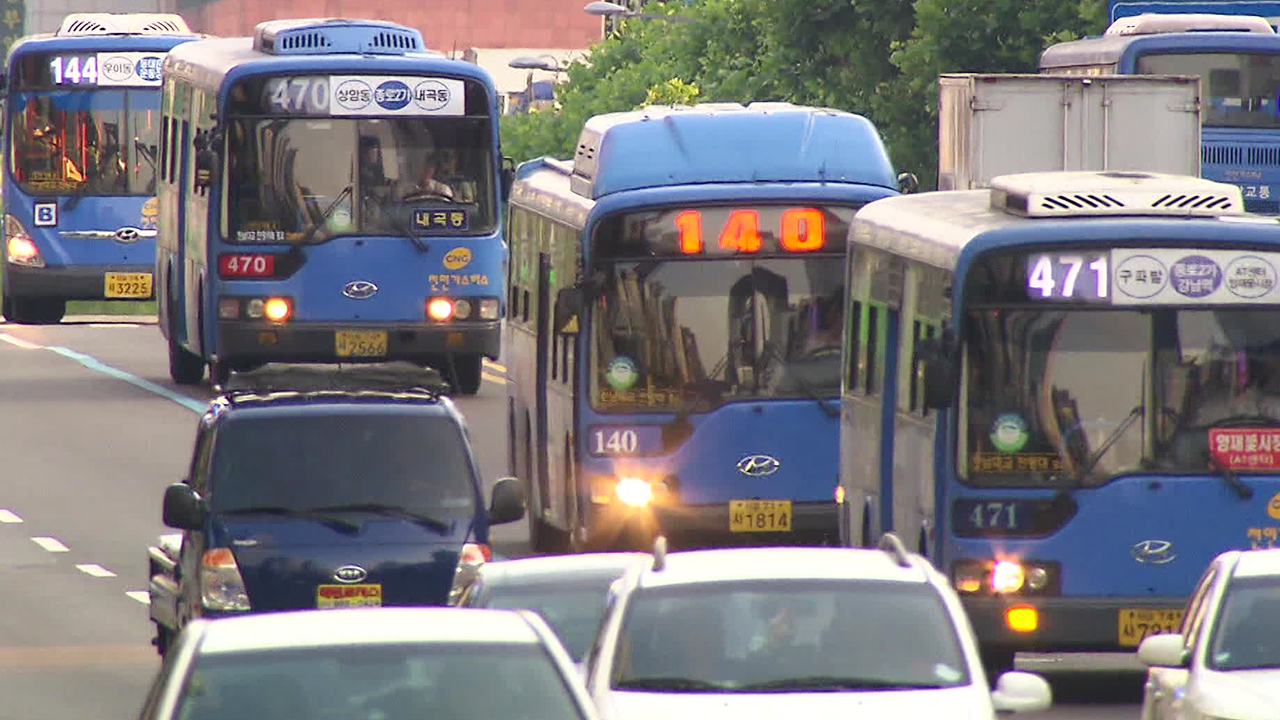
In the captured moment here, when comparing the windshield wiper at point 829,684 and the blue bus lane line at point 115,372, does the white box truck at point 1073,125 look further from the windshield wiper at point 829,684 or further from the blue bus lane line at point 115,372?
the windshield wiper at point 829,684

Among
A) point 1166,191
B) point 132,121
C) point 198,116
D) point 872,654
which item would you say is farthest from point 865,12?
→ point 872,654

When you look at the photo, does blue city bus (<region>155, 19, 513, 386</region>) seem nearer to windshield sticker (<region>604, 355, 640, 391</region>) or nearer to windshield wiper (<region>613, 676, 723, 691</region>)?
windshield sticker (<region>604, 355, 640, 391</region>)

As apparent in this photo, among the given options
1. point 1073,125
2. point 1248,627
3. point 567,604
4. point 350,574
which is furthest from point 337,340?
point 1248,627

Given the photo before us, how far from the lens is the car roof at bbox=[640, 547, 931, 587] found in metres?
12.8

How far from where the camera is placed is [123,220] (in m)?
41.0

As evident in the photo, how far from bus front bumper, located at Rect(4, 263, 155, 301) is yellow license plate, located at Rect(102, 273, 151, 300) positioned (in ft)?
0.12

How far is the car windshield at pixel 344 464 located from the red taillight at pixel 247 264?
1476cm

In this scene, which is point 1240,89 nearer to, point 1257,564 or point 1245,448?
point 1245,448

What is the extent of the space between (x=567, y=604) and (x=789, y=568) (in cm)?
274

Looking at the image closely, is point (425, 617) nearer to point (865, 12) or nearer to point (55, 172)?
A: point (55, 172)

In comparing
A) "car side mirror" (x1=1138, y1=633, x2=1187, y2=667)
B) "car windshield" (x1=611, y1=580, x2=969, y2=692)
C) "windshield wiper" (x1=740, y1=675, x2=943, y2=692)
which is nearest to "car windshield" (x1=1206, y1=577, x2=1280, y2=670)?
"car side mirror" (x1=1138, y1=633, x2=1187, y2=667)

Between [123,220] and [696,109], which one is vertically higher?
[696,109]

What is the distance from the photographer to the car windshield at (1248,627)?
1353 cm

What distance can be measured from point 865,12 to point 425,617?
143 feet
